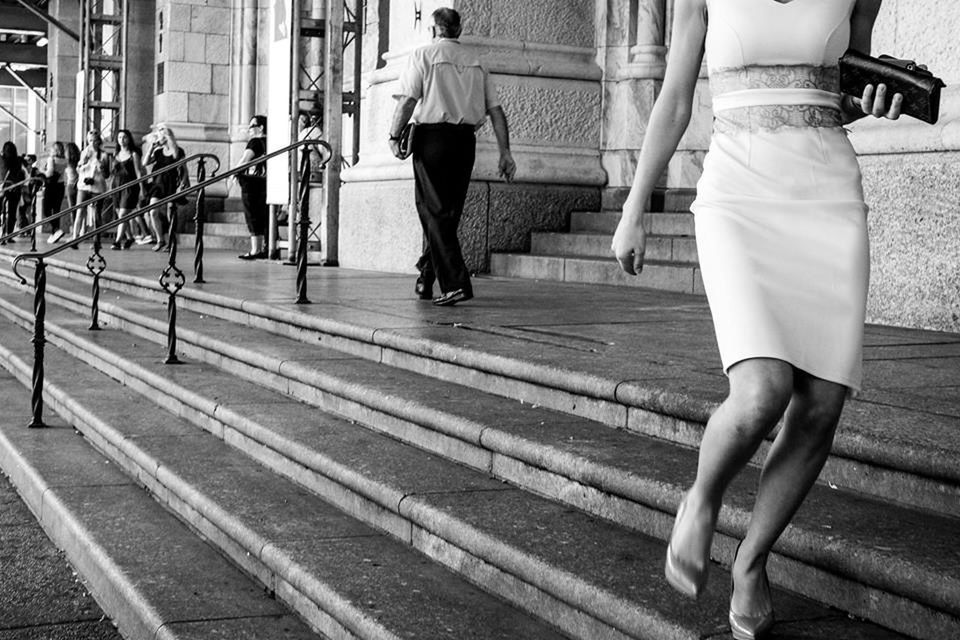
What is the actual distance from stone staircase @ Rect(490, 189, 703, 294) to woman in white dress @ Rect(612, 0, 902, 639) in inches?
232

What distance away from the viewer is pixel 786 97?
2.77 metres

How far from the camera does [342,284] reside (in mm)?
9922

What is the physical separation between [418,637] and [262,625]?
2.40ft

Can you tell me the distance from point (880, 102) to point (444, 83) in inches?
224

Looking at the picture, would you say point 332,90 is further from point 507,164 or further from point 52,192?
point 52,192

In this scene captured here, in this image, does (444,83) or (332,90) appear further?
(332,90)

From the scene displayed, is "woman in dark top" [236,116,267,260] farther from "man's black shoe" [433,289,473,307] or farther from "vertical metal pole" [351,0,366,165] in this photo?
"man's black shoe" [433,289,473,307]

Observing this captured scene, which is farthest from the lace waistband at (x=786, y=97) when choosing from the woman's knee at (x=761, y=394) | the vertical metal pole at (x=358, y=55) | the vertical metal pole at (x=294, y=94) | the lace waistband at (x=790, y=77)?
the vertical metal pole at (x=358, y=55)

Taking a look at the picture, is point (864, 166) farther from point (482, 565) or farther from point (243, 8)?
point (243, 8)

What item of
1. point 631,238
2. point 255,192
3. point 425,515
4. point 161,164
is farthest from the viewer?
point 161,164

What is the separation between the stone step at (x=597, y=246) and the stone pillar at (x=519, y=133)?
23 centimetres

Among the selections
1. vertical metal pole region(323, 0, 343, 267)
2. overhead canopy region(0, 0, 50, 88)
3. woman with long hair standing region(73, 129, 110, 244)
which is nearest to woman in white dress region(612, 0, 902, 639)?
vertical metal pole region(323, 0, 343, 267)

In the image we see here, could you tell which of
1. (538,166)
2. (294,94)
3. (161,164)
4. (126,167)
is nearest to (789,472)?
(538,166)

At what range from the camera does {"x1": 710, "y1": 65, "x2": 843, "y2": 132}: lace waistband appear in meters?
2.76
